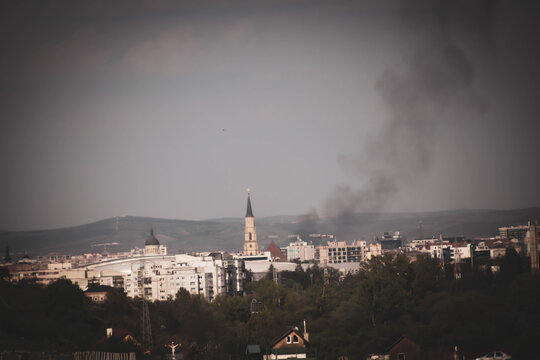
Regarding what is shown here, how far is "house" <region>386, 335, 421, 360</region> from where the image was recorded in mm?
47062

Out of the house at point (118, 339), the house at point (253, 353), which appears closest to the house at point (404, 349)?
the house at point (253, 353)

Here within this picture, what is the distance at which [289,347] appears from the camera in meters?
47.6

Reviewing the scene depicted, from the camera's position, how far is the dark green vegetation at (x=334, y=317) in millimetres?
47438

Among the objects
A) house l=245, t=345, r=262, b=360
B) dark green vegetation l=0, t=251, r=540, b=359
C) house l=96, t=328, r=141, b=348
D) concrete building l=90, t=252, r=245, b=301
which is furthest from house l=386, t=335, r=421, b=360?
concrete building l=90, t=252, r=245, b=301

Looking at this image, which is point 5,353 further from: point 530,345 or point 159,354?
point 530,345

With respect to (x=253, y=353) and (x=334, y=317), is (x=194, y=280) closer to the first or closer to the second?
(x=334, y=317)

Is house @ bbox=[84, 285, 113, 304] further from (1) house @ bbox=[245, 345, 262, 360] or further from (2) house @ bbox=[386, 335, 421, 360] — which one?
(2) house @ bbox=[386, 335, 421, 360]

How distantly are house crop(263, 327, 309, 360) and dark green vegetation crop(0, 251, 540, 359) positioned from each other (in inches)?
54.1

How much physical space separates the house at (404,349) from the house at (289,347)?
4.57 meters

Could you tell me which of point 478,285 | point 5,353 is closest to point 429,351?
point 478,285

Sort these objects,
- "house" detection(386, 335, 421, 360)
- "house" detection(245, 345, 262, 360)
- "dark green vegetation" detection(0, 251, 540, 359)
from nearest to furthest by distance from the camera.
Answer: "house" detection(386, 335, 421, 360), "dark green vegetation" detection(0, 251, 540, 359), "house" detection(245, 345, 262, 360)

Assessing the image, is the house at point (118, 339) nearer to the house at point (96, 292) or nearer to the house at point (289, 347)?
the house at point (289, 347)

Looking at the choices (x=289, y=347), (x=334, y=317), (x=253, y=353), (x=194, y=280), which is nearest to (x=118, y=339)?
(x=253, y=353)

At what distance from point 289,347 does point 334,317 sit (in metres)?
8.21
